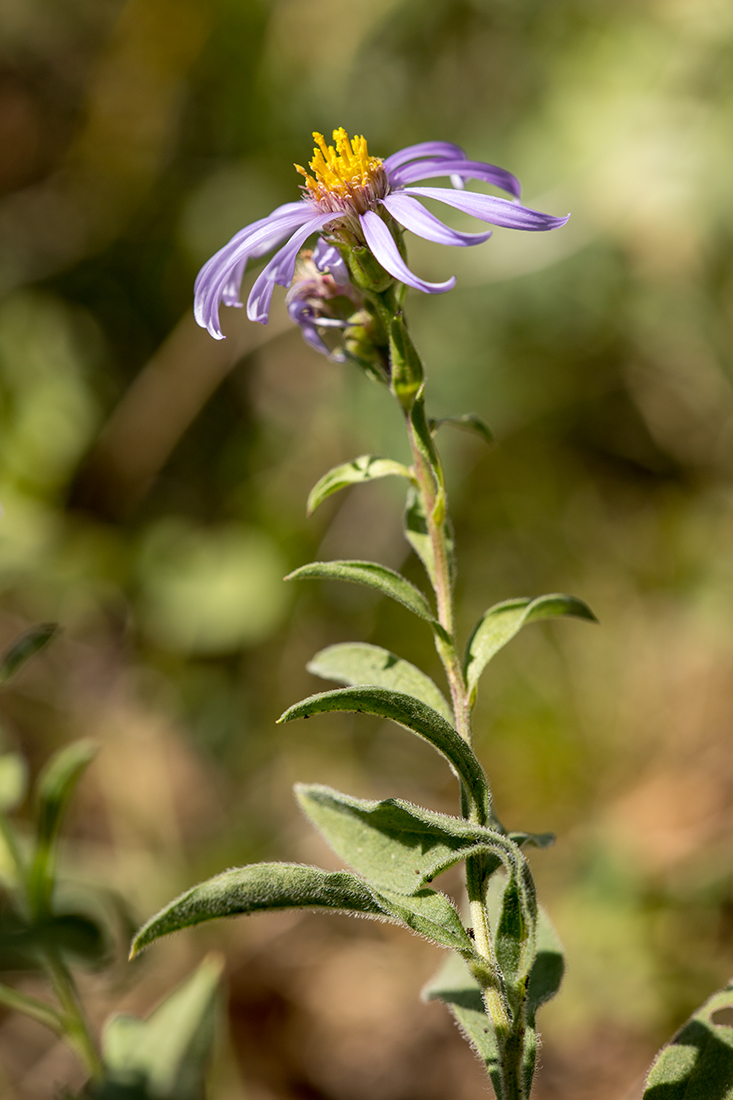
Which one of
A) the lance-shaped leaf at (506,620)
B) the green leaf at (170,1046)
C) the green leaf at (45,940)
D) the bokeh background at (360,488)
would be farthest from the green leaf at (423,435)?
the bokeh background at (360,488)

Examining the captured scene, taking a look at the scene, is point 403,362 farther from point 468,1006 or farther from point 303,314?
point 468,1006

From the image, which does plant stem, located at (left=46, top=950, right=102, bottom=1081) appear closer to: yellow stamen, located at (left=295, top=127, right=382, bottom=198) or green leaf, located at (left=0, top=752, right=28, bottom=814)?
green leaf, located at (left=0, top=752, right=28, bottom=814)

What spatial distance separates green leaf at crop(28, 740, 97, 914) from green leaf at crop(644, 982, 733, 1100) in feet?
3.41

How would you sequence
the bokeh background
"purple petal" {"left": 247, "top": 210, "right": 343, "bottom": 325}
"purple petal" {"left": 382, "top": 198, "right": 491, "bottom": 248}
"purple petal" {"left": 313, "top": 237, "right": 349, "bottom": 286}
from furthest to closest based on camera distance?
the bokeh background → "purple petal" {"left": 313, "top": 237, "right": 349, "bottom": 286} → "purple petal" {"left": 247, "top": 210, "right": 343, "bottom": 325} → "purple petal" {"left": 382, "top": 198, "right": 491, "bottom": 248}

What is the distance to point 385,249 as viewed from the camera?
1243 millimetres

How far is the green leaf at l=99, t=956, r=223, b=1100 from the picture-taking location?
58.2 inches

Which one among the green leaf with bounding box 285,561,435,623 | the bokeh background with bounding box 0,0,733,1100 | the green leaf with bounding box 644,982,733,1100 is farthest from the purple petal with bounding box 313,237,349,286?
the bokeh background with bounding box 0,0,733,1100

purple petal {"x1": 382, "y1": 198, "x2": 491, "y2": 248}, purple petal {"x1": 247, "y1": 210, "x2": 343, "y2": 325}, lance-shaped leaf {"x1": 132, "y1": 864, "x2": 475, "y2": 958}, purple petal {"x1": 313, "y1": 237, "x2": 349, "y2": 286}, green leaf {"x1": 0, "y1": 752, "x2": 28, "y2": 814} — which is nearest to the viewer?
lance-shaped leaf {"x1": 132, "y1": 864, "x2": 475, "y2": 958}

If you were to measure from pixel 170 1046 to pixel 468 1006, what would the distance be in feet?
1.92

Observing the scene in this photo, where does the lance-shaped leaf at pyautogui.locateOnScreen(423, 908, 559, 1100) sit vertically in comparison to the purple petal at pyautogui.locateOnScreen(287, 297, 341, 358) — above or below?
below

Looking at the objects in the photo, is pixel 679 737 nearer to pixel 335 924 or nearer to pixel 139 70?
pixel 335 924

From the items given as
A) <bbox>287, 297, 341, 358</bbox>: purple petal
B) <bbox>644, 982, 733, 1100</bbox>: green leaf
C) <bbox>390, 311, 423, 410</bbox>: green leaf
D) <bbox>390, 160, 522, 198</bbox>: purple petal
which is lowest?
<bbox>644, 982, 733, 1100</bbox>: green leaf

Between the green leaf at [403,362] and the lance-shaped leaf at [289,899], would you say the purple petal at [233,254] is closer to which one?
the green leaf at [403,362]

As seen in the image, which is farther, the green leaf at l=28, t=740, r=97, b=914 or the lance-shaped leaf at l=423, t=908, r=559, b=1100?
the green leaf at l=28, t=740, r=97, b=914
